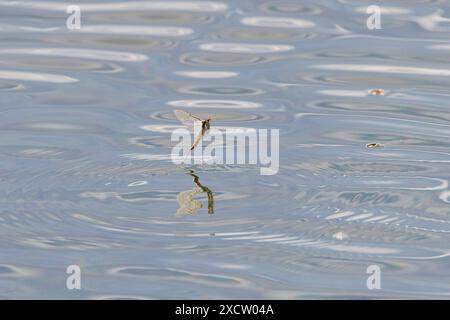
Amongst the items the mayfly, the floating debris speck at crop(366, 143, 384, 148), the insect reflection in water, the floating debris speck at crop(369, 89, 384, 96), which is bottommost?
the insect reflection in water

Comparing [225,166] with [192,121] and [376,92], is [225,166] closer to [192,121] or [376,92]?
[192,121]

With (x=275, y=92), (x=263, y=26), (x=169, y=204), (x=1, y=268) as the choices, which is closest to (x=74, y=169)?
(x=169, y=204)

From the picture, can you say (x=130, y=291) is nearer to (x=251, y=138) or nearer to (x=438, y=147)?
(x=251, y=138)

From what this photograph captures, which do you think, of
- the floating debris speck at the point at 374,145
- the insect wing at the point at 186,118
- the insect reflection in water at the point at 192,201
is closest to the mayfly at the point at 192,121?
the insect wing at the point at 186,118

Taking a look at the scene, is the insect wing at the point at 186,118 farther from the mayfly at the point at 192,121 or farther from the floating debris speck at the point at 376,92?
the floating debris speck at the point at 376,92

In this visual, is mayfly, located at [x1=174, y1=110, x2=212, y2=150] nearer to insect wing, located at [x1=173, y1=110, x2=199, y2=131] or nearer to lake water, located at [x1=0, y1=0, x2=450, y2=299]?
insect wing, located at [x1=173, y1=110, x2=199, y2=131]

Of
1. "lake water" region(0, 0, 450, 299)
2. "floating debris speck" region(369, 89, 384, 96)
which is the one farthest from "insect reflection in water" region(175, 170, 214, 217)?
"floating debris speck" region(369, 89, 384, 96)
